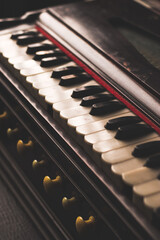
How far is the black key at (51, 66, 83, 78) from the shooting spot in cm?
143

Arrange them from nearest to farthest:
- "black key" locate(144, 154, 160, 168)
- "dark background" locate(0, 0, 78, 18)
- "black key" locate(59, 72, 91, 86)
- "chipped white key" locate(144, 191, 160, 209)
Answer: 1. "chipped white key" locate(144, 191, 160, 209)
2. "black key" locate(144, 154, 160, 168)
3. "black key" locate(59, 72, 91, 86)
4. "dark background" locate(0, 0, 78, 18)

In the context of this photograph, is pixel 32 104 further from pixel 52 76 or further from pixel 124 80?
pixel 124 80

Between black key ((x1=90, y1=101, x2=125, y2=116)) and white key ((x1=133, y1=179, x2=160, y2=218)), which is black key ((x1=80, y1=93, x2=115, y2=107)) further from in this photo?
white key ((x1=133, y1=179, x2=160, y2=218))

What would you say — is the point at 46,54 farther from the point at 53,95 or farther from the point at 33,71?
the point at 53,95

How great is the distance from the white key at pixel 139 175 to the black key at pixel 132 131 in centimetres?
14

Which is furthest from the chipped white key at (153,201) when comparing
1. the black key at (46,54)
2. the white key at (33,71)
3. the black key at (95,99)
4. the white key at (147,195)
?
the black key at (46,54)

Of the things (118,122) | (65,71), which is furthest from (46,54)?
(118,122)

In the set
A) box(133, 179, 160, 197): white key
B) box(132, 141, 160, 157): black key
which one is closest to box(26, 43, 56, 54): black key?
box(132, 141, 160, 157): black key

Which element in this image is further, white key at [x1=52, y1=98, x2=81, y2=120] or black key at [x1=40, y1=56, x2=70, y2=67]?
black key at [x1=40, y1=56, x2=70, y2=67]

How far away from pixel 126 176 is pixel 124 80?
0.46 metres

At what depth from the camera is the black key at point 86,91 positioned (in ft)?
4.34

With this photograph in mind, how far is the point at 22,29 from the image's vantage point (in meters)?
1.80

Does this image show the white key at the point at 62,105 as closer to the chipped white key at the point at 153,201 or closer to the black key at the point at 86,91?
the black key at the point at 86,91

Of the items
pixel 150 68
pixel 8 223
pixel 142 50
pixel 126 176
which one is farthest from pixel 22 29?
pixel 126 176
